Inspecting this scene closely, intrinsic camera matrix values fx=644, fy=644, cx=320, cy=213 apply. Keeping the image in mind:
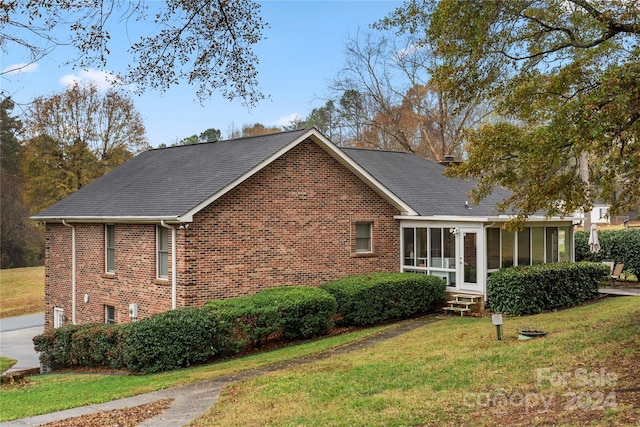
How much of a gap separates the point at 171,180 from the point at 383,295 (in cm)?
743

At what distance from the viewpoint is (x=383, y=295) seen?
18.7 m

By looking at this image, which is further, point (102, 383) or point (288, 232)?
point (288, 232)

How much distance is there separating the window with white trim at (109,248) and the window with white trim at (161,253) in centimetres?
281

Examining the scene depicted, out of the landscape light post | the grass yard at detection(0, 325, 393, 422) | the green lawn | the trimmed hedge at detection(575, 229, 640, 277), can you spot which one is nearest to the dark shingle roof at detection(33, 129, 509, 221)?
the grass yard at detection(0, 325, 393, 422)

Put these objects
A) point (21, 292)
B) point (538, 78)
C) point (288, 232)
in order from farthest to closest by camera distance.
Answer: point (21, 292), point (288, 232), point (538, 78)

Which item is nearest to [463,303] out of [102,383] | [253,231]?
[253,231]

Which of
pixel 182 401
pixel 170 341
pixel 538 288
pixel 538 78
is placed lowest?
pixel 182 401

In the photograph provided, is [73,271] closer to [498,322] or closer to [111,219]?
[111,219]

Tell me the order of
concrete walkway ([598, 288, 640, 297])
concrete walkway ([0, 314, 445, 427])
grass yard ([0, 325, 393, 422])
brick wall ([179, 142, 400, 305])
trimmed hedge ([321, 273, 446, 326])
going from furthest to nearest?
concrete walkway ([598, 288, 640, 297]) < trimmed hedge ([321, 273, 446, 326]) < brick wall ([179, 142, 400, 305]) < grass yard ([0, 325, 393, 422]) < concrete walkway ([0, 314, 445, 427])

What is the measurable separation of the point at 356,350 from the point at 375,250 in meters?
6.82

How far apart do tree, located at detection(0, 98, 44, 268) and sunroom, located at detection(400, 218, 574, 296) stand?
3597cm

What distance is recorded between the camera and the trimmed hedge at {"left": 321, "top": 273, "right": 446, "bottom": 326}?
18.2 m

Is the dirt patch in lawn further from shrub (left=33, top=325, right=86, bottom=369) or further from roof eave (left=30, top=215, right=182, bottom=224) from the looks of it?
shrub (left=33, top=325, right=86, bottom=369)

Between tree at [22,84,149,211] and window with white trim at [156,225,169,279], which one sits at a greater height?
tree at [22,84,149,211]
